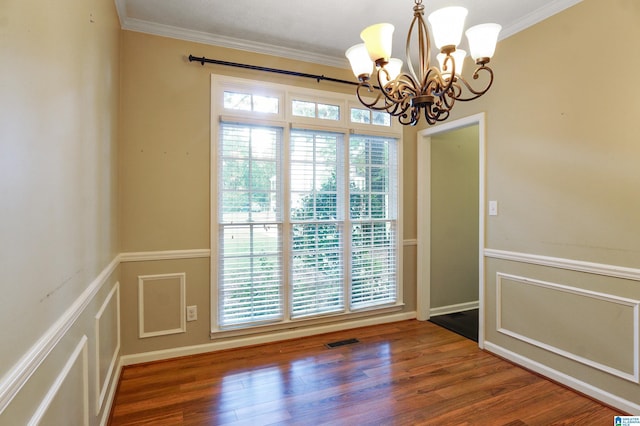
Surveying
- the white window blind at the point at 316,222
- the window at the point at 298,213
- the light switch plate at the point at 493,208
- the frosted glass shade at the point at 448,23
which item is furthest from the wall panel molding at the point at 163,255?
the light switch plate at the point at 493,208

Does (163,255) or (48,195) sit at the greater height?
(48,195)

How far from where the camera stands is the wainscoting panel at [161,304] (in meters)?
2.62

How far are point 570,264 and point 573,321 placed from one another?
1.30ft

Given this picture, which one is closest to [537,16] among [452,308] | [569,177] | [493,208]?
[569,177]

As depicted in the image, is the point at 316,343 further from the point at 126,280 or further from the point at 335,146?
the point at 335,146

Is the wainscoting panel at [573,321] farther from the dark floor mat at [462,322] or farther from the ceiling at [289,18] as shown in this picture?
the ceiling at [289,18]

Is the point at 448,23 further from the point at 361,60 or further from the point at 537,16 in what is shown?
the point at 537,16

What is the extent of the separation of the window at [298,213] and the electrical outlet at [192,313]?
15cm

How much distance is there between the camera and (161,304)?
2.68 meters

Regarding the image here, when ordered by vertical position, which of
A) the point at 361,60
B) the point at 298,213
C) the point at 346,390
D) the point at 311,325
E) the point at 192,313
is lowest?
the point at 346,390

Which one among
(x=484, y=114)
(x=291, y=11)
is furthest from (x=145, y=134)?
(x=484, y=114)

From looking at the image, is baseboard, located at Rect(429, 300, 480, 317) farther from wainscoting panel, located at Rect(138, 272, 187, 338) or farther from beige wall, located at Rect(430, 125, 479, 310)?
wainscoting panel, located at Rect(138, 272, 187, 338)

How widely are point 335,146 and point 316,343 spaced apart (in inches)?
74.5

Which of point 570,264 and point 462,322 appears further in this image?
point 462,322
